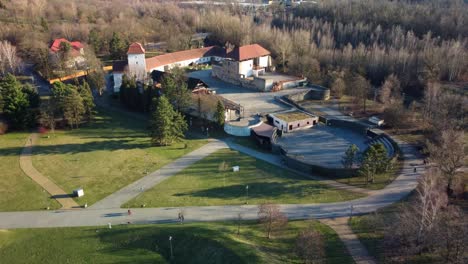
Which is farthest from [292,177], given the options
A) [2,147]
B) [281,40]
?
[281,40]

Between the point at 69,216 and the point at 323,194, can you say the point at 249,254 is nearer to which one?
the point at 323,194

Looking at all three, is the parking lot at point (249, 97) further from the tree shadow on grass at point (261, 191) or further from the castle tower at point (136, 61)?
the tree shadow on grass at point (261, 191)

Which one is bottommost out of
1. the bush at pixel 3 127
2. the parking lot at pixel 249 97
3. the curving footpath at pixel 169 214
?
the curving footpath at pixel 169 214

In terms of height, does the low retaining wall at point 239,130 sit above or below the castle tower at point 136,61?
Answer: below

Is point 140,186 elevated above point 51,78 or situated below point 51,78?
below

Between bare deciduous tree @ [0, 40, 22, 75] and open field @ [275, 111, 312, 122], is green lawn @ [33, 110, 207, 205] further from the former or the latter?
bare deciduous tree @ [0, 40, 22, 75]

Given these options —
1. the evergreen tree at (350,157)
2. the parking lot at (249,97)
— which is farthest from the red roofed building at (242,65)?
the evergreen tree at (350,157)
